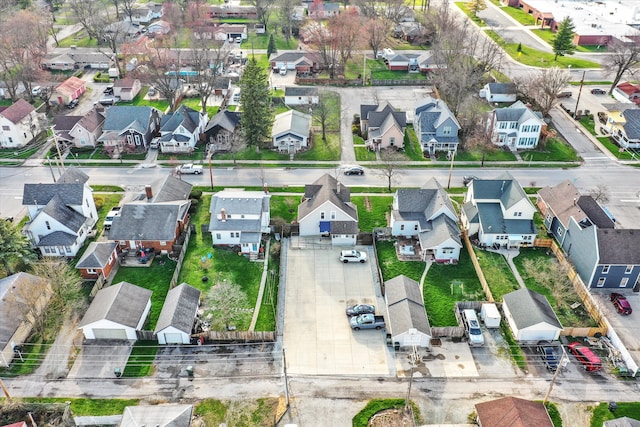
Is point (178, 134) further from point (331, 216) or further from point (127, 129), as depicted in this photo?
point (331, 216)

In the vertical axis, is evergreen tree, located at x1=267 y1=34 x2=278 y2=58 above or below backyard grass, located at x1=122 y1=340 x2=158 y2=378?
above

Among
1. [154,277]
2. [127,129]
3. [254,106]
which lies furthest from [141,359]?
[127,129]

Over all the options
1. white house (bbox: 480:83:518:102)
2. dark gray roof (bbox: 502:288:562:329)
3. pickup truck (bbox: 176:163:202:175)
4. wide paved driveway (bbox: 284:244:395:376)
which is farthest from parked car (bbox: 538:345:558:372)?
white house (bbox: 480:83:518:102)

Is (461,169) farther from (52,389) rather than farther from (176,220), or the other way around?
(52,389)

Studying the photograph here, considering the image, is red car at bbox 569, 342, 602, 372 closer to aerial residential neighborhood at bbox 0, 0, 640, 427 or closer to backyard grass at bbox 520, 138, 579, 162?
aerial residential neighborhood at bbox 0, 0, 640, 427

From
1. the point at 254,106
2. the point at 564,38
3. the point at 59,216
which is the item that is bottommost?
the point at 59,216

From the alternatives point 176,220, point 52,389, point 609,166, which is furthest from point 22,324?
point 609,166
